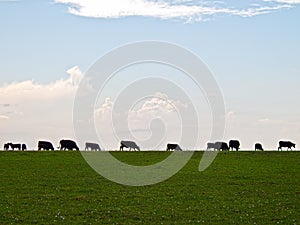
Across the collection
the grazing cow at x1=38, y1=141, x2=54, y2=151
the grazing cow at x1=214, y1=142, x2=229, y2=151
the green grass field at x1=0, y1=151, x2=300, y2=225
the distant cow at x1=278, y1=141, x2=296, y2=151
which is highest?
the distant cow at x1=278, y1=141, x2=296, y2=151

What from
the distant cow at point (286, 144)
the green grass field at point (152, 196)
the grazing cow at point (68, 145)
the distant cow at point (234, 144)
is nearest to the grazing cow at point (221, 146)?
the distant cow at point (234, 144)

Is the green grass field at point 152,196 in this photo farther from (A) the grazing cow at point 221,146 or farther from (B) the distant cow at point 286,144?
(B) the distant cow at point 286,144

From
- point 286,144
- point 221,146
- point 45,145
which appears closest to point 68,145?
point 45,145

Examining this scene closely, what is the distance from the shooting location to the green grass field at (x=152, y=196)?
26469 mm

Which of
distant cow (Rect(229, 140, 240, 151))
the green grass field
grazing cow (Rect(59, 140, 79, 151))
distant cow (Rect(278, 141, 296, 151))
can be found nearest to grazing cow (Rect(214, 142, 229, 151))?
distant cow (Rect(229, 140, 240, 151))

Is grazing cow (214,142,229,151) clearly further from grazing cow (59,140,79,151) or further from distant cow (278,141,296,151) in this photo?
grazing cow (59,140,79,151)

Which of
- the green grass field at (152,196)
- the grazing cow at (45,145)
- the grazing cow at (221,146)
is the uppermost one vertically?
the grazing cow at (221,146)

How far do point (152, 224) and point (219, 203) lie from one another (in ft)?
21.6

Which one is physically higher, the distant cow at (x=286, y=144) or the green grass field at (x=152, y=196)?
the distant cow at (x=286, y=144)

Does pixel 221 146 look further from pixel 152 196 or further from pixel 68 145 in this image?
pixel 152 196

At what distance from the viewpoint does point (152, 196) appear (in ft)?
108

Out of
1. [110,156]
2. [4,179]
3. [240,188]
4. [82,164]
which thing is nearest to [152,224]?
[240,188]

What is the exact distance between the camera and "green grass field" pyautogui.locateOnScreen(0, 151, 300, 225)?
86.8 feet

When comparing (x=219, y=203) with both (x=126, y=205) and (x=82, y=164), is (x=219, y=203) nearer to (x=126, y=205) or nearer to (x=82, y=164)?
(x=126, y=205)
